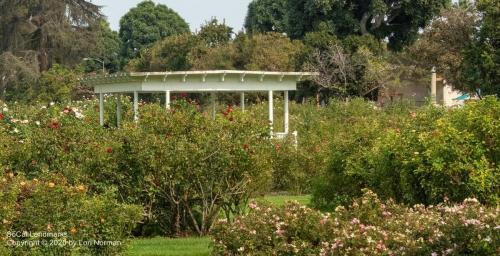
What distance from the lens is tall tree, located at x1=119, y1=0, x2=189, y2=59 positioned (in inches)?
3275

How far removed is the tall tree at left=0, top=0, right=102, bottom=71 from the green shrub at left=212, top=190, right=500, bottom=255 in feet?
142

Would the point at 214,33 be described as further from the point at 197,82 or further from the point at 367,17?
the point at 197,82

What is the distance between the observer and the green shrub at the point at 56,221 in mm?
7676

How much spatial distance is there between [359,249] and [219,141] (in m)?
4.15

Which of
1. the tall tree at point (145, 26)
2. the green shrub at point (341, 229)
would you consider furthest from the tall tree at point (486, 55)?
the tall tree at point (145, 26)

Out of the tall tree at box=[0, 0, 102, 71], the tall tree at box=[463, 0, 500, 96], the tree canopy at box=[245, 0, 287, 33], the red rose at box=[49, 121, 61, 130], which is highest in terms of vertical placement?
the tree canopy at box=[245, 0, 287, 33]

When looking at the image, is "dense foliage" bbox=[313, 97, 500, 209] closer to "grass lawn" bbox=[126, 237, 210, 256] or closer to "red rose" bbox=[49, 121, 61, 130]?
"grass lawn" bbox=[126, 237, 210, 256]

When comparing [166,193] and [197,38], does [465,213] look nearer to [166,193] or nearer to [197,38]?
[166,193]

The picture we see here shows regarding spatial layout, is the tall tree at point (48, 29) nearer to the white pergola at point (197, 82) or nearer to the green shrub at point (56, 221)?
the white pergola at point (197, 82)

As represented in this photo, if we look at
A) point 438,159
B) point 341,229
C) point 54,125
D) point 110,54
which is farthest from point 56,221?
point 110,54

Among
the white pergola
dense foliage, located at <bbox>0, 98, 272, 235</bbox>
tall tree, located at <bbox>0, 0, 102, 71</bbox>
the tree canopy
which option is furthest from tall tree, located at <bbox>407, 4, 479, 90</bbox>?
the tree canopy

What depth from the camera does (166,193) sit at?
10.9m

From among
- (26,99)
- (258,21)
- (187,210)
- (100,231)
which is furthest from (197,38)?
(100,231)

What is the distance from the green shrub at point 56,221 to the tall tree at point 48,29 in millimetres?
42828
